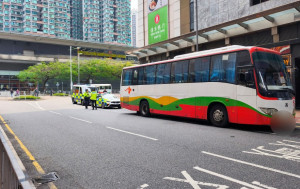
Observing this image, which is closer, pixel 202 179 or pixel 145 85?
pixel 202 179

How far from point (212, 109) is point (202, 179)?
6559 millimetres

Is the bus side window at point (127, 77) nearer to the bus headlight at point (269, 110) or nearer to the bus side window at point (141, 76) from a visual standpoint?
the bus side window at point (141, 76)

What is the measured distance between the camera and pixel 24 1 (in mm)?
93125

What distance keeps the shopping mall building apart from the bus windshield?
11.4 feet

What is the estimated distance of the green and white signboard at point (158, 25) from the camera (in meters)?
26.3

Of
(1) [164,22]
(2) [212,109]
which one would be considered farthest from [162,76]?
(1) [164,22]

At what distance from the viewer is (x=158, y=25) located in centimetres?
2728

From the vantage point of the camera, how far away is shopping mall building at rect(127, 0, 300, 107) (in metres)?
14.6

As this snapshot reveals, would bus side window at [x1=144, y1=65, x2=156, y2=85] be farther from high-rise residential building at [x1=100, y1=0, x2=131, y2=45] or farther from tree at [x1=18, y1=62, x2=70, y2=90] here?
high-rise residential building at [x1=100, y1=0, x2=131, y2=45]

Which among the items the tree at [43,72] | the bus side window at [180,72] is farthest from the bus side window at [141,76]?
the tree at [43,72]

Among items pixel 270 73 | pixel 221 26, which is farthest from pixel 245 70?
pixel 221 26

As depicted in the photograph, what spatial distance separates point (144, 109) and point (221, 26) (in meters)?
8.00

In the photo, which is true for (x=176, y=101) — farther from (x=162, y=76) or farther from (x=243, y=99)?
(x=243, y=99)

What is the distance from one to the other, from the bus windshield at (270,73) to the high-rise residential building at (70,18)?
3375 inches
